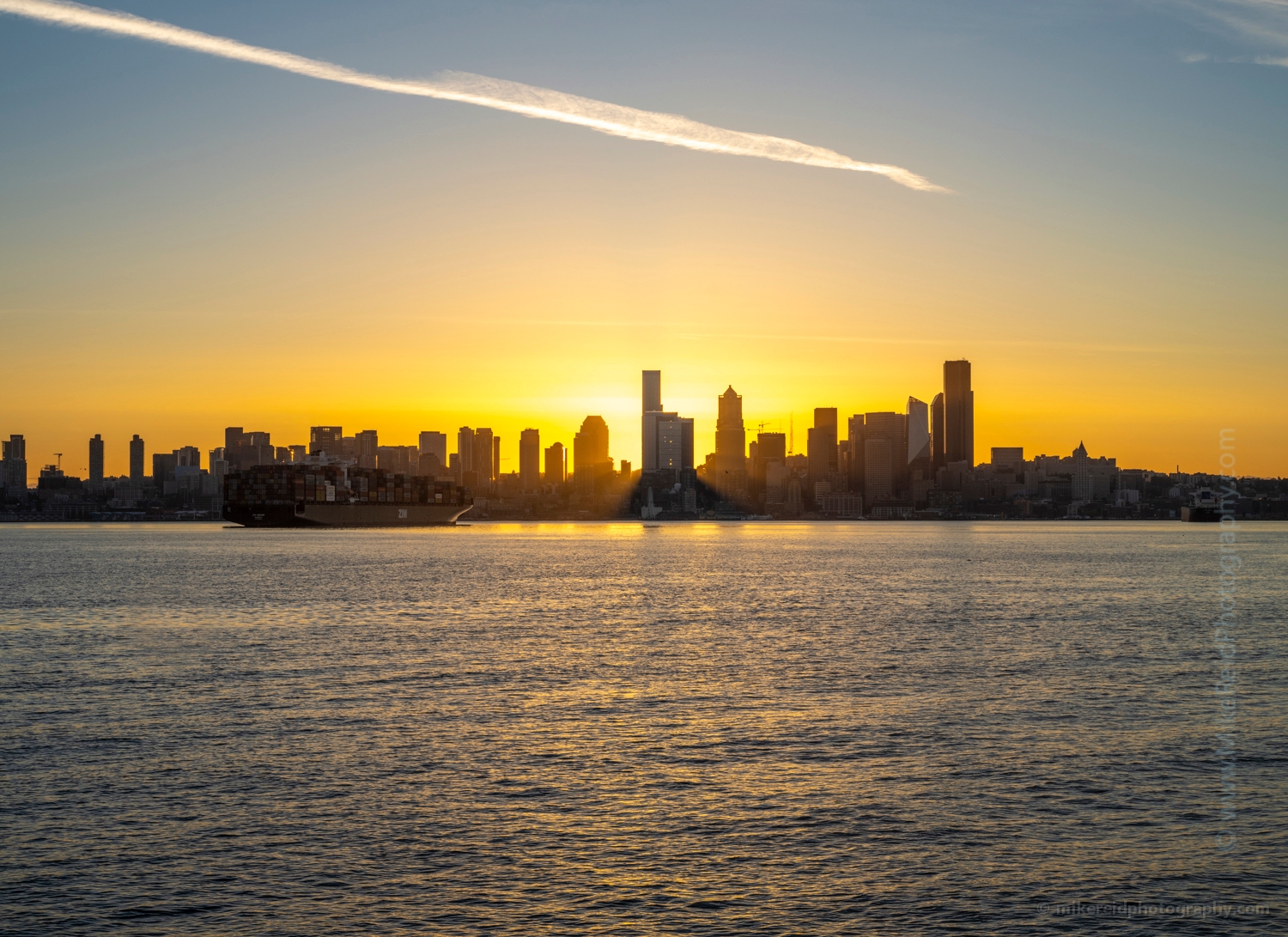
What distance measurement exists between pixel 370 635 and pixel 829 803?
39.8 m

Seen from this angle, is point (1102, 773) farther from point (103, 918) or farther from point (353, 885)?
point (103, 918)

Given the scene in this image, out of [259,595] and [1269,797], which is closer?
[1269,797]

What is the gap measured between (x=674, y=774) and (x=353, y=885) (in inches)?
376

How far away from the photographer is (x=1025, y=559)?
166 meters

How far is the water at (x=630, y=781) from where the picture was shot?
18.0m

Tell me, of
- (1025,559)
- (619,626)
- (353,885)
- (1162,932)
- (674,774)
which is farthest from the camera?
(1025,559)

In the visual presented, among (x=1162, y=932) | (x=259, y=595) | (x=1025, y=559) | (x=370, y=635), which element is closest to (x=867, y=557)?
(x=1025, y=559)

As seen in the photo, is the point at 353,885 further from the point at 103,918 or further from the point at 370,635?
the point at 370,635

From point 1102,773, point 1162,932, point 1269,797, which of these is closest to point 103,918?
point 1162,932

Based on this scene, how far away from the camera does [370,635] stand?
193 ft

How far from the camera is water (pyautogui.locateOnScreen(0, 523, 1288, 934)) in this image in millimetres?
17984

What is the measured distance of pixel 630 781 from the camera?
25.8 m

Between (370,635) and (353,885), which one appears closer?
(353,885)

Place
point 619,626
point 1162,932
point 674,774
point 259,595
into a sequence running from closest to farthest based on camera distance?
point 1162,932
point 674,774
point 619,626
point 259,595
